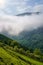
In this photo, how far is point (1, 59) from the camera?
175ft

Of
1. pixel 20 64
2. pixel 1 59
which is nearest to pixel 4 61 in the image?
pixel 1 59

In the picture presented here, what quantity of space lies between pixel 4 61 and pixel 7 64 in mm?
2059

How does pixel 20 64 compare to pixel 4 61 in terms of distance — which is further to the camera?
pixel 20 64

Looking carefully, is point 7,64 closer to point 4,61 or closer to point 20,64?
point 4,61

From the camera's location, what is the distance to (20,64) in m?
56.3

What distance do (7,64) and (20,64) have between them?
6.91 metres

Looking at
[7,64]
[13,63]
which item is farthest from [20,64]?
[7,64]

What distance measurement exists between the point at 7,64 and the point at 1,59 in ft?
12.0

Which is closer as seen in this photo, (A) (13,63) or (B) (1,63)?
(B) (1,63)

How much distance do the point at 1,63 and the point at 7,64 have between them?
5.20 feet

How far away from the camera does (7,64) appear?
1981 inches

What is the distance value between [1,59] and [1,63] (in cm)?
365

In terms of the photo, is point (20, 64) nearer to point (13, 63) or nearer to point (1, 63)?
point (13, 63)

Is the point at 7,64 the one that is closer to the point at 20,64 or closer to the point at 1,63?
the point at 1,63
